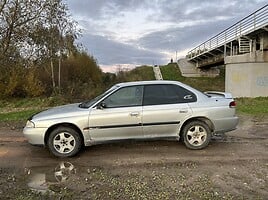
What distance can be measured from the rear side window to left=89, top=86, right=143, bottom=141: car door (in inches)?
11.4

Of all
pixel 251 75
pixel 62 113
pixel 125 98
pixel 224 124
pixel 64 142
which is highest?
pixel 251 75

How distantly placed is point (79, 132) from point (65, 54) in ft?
58.9

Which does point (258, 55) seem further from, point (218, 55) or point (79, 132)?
point (79, 132)

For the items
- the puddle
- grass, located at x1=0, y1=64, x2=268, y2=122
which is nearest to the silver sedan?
the puddle

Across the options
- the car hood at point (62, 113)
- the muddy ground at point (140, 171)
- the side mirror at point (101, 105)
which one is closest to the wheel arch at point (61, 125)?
the car hood at point (62, 113)

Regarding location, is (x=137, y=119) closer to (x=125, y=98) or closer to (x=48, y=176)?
(x=125, y=98)

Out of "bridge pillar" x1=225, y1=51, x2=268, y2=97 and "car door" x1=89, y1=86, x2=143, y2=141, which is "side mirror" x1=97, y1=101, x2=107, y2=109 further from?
"bridge pillar" x1=225, y1=51, x2=268, y2=97

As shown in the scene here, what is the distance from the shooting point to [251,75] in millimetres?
23812

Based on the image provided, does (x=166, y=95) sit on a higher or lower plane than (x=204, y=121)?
higher

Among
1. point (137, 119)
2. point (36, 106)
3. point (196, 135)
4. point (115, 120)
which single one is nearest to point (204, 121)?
point (196, 135)

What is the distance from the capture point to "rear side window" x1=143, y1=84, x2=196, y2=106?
22.2 feet

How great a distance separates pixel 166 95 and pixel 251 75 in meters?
18.9

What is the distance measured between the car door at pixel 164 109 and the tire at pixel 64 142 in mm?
1435

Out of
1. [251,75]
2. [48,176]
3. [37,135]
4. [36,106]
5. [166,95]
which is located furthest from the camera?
[251,75]
